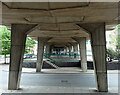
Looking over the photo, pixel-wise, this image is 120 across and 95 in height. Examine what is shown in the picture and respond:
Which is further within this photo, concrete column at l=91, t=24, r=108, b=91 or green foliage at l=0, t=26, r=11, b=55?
green foliage at l=0, t=26, r=11, b=55

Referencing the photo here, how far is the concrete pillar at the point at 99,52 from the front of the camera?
43.1 ft

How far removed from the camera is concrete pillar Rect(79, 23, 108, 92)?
13125mm

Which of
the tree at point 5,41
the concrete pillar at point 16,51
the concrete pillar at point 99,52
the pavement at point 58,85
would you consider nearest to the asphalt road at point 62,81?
the pavement at point 58,85

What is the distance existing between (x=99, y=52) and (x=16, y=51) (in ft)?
26.2

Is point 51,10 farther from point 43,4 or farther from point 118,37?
point 118,37

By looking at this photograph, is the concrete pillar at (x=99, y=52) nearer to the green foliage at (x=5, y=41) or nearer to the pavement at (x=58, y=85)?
the pavement at (x=58, y=85)

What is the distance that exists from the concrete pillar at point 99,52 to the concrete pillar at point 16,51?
6235mm

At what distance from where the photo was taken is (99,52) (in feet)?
43.6

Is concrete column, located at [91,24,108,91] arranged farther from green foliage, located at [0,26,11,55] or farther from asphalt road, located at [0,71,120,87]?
green foliage, located at [0,26,11,55]

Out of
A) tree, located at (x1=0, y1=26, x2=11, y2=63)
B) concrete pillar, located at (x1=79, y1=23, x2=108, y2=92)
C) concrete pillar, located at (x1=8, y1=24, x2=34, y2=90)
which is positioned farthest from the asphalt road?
tree, located at (x1=0, y1=26, x2=11, y2=63)

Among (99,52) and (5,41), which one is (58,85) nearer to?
(99,52)

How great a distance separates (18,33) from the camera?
13.7 m

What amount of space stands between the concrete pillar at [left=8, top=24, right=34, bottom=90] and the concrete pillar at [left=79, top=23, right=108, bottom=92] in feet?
20.5

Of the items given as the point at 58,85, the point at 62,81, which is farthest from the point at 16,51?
the point at 62,81
